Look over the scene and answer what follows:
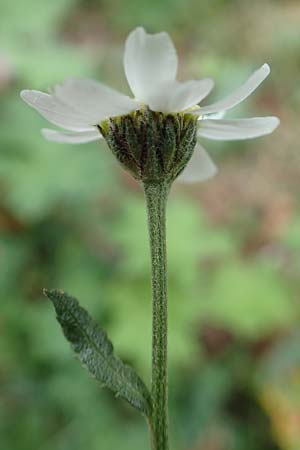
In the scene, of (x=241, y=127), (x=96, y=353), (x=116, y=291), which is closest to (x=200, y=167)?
(x=241, y=127)

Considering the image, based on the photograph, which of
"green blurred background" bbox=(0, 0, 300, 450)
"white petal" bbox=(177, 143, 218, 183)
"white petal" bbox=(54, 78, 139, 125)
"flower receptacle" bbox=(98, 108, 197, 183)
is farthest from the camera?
"green blurred background" bbox=(0, 0, 300, 450)

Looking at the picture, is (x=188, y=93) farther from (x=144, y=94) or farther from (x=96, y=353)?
(x=96, y=353)

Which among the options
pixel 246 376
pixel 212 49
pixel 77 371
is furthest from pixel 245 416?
pixel 212 49

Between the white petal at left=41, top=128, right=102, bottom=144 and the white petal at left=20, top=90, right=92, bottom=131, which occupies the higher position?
the white petal at left=41, top=128, right=102, bottom=144

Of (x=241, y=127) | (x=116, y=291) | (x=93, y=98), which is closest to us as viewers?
(x=93, y=98)

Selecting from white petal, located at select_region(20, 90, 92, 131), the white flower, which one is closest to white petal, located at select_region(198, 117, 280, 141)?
the white flower

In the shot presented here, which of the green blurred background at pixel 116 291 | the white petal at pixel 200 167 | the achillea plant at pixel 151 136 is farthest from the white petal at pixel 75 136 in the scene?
the green blurred background at pixel 116 291

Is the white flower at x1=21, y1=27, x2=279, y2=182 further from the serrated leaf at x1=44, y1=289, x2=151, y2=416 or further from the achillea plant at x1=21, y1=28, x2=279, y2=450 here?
the serrated leaf at x1=44, y1=289, x2=151, y2=416
